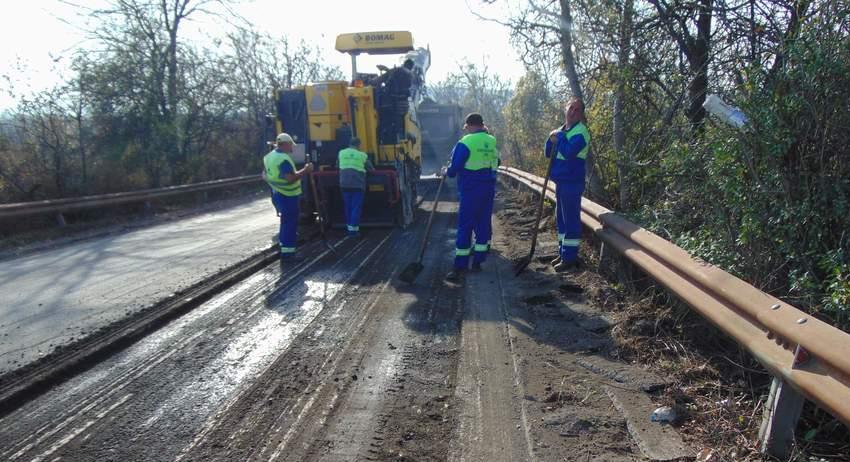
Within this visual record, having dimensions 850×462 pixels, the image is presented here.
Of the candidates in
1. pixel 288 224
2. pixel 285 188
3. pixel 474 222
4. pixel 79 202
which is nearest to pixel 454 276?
pixel 474 222

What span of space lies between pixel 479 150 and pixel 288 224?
2.86 meters

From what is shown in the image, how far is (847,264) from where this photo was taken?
9.36 ft

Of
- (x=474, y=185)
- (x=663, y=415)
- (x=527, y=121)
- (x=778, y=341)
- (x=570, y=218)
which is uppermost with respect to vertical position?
(x=527, y=121)

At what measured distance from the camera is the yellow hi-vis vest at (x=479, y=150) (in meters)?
6.45

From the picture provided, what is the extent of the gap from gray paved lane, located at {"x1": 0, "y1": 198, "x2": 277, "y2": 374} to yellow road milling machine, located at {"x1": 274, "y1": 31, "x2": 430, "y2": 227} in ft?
4.97

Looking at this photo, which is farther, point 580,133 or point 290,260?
point 290,260

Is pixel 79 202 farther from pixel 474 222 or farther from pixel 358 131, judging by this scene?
pixel 474 222

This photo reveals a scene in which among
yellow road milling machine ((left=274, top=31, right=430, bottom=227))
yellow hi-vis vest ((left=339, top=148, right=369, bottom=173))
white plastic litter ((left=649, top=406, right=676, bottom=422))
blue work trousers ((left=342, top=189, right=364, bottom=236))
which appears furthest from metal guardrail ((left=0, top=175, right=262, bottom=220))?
white plastic litter ((left=649, top=406, right=676, bottom=422))

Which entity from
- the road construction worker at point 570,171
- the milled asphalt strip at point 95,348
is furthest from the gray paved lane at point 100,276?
the road construction worker at point 570,171

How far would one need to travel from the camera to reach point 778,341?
8.18 feet

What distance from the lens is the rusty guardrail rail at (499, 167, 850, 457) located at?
6.76 feet

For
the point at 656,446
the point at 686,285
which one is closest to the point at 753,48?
the point at 686,285

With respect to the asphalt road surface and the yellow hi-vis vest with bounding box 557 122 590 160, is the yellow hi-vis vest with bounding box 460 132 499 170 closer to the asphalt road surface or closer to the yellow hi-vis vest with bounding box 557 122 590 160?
the yellow hi-vis vest with bounding box 557 122 590 160

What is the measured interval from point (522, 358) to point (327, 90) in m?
7.13
